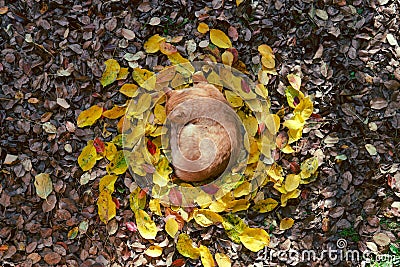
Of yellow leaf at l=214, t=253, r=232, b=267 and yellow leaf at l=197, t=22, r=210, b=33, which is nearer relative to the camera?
yellow leaf at l=214, t=253, r=232, b=267

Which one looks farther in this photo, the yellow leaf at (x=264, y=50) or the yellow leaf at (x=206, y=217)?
the yellow leaf at (x=264, y=50)

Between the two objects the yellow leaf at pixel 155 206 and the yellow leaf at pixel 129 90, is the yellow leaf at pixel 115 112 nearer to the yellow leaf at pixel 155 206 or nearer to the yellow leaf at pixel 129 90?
the yellow leaf at pixel 129 90

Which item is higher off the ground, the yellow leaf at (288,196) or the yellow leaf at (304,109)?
the yellow leaf at (304,109)

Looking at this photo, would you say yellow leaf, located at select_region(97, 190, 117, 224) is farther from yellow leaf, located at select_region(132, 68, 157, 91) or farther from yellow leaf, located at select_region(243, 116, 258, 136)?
yellow leaf, located at select_region(243, 116, 258, 136)

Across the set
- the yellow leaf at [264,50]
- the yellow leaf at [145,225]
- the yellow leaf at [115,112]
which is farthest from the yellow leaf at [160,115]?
the yellow leaf at [264,50]

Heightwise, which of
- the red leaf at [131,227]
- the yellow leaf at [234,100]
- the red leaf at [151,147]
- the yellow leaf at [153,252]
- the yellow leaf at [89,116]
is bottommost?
the yellow leaf at [153,252]

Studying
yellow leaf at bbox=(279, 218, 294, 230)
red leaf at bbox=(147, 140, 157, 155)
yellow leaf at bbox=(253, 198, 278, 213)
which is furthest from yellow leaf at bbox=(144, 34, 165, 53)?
yellow leaf at bbox=(279, 218, 294, 230)

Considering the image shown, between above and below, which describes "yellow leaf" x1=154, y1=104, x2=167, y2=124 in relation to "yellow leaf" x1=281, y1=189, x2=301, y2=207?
above
